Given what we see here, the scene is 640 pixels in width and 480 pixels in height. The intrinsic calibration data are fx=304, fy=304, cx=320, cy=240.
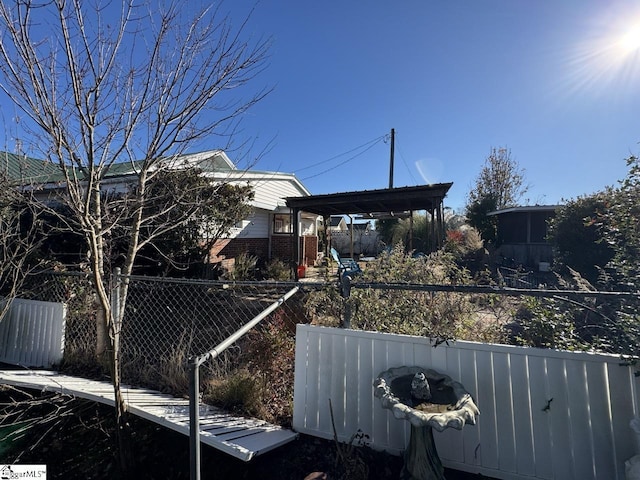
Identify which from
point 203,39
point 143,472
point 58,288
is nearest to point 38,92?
point 203,39

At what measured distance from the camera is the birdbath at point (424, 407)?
4.92 feet

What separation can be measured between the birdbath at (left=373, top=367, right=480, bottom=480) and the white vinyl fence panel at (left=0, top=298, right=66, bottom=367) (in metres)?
3.93

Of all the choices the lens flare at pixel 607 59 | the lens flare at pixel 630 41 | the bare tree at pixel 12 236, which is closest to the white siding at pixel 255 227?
the bare tree at pixel 12 236

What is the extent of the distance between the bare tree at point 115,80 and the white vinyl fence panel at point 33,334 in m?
1.61

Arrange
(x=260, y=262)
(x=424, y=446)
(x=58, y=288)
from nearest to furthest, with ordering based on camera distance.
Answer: (x=424, y=446) < (x=58, y=288) < (x=260, y=262)

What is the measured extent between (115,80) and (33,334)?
345 centimetres

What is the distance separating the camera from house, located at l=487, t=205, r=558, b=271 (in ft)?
45.1

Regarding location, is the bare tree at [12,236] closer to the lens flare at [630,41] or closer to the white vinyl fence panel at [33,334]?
the white vinyl fence panel at [33,334]

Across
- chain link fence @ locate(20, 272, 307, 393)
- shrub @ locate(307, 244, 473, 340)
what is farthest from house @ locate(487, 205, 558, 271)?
chain link fence @ locate(20, 272, 307, 393)

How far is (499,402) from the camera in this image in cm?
187

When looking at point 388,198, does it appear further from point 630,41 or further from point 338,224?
point 338,224

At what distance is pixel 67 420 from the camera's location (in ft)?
9.02

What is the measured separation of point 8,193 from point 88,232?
1.75 m

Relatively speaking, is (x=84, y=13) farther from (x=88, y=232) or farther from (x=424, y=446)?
(x=424, y=446)
